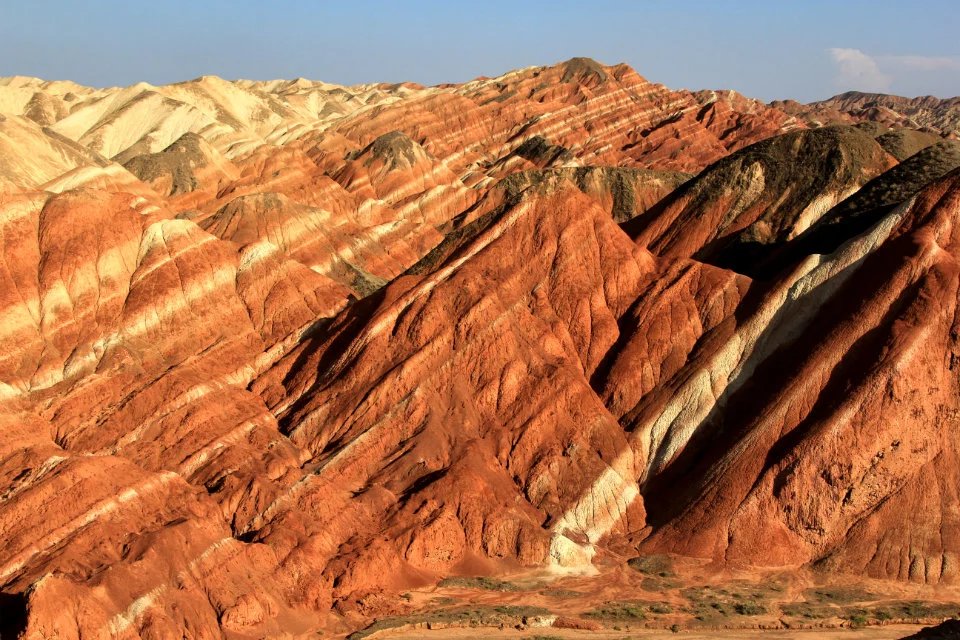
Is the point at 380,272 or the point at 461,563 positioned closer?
the point at 461,563

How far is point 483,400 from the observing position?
5925 cm

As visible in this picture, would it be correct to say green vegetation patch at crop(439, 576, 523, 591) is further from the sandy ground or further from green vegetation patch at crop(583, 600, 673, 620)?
the sandy ground

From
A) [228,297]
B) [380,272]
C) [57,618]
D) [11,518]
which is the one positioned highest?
[380,272]

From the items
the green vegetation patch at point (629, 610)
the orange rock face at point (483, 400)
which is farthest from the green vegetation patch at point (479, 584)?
the green vegetation patch at point (629, 610)

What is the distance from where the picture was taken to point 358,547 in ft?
160

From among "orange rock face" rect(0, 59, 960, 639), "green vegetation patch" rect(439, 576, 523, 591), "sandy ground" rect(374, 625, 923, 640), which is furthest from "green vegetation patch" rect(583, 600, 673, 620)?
"orange rock face" rect(0, 59, 960, 639)

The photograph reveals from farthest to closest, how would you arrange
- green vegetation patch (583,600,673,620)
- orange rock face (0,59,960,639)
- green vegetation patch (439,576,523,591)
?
green vegetation patch (439,576,523,591), orange rock face (0,59,960,639), green vegetation patch (583,600,673,620)

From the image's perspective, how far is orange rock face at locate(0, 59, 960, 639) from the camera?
154 ft

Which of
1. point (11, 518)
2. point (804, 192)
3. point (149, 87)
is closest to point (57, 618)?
point (11, 518)

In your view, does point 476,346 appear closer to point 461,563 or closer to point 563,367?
point 563,367

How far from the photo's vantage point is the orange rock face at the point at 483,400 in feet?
154

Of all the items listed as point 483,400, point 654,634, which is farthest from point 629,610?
point 483,400

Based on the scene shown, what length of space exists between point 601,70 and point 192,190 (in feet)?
306

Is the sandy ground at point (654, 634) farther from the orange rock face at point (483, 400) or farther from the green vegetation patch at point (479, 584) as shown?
the green vegetation patch at point (479, 584)
